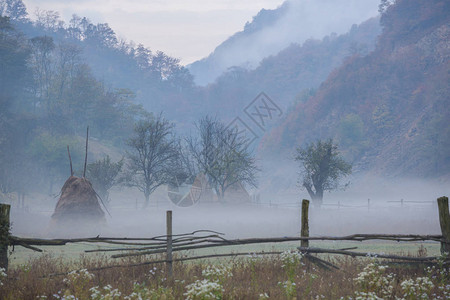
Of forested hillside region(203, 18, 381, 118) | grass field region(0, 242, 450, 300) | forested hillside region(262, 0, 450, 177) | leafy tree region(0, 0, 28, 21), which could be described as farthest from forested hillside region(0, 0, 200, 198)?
grass field region(0, 242, 450, 300)

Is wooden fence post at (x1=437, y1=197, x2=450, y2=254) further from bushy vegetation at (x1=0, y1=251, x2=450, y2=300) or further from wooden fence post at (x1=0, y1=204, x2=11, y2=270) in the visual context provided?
wooden fence post at (x1=0, y1=204, x2=11, y2=270)

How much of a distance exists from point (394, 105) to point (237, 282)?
3489 inches

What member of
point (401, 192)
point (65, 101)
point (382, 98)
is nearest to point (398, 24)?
point (382, 98)

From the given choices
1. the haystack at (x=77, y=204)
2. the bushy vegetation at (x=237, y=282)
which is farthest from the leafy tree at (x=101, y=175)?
the bushy vegetation at (x=237, y=282)

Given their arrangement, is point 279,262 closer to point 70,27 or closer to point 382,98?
point 382,98

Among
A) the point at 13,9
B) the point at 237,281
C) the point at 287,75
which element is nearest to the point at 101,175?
the point at 237,281

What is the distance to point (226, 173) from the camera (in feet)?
141

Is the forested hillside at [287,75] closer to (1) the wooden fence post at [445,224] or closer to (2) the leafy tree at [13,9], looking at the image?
(2) the leafy tree at [13,9]

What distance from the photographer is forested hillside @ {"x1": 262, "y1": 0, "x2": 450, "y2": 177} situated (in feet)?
243

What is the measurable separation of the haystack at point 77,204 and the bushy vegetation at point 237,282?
1229 centimetres

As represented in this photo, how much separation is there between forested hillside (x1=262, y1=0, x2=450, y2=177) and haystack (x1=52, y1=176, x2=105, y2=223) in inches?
2305

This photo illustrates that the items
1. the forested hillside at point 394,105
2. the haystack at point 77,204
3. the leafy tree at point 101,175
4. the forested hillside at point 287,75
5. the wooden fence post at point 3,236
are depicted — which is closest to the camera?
the wooden fence post at point 3,236

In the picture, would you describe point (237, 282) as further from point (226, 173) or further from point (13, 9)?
point (13, 9)

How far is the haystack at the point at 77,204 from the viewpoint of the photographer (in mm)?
22781
